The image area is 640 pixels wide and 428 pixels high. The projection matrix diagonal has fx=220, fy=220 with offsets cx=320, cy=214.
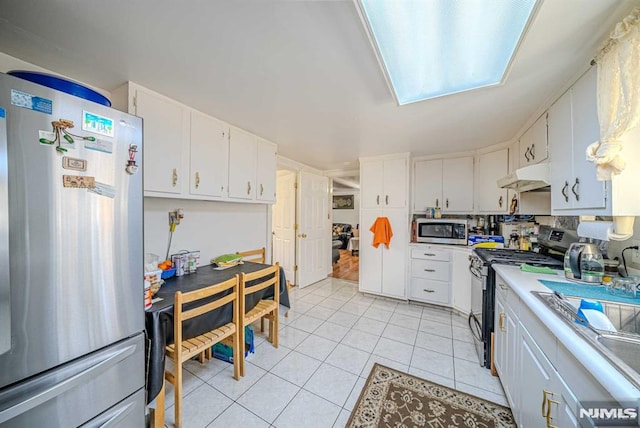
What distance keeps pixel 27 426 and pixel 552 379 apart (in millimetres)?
1986

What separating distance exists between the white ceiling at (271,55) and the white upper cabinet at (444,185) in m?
1.04

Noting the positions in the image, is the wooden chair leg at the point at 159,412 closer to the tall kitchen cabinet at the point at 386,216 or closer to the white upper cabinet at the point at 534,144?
Answer: the tall kitchen cabinet at the point at 386,216

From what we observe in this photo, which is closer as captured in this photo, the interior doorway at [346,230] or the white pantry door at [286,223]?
the white pantry door at [286,223]

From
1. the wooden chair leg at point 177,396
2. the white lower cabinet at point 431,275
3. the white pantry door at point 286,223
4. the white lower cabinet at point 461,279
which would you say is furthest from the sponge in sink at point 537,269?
the white pantry door at point 286,223

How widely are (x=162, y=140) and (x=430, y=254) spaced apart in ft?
11.2

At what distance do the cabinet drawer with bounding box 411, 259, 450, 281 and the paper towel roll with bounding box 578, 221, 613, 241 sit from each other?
6.02 feet

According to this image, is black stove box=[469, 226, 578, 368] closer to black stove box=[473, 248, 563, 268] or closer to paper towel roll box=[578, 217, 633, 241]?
black stove box=[473, 248, 563, 268]

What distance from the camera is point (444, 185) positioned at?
333 cm

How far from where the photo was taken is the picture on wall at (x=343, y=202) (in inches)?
345

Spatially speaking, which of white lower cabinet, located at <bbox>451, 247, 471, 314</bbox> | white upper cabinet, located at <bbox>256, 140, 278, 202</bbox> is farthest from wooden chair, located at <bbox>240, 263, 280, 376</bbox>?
white lower cabinet, located at <bbox>451, 247, 471, 314</bbox>

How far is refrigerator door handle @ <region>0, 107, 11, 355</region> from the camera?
0.72 metres

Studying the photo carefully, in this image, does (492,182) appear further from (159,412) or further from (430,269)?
(159,412)

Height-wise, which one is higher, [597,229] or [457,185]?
[457,185]

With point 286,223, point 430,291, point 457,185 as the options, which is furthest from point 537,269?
point 286,223
